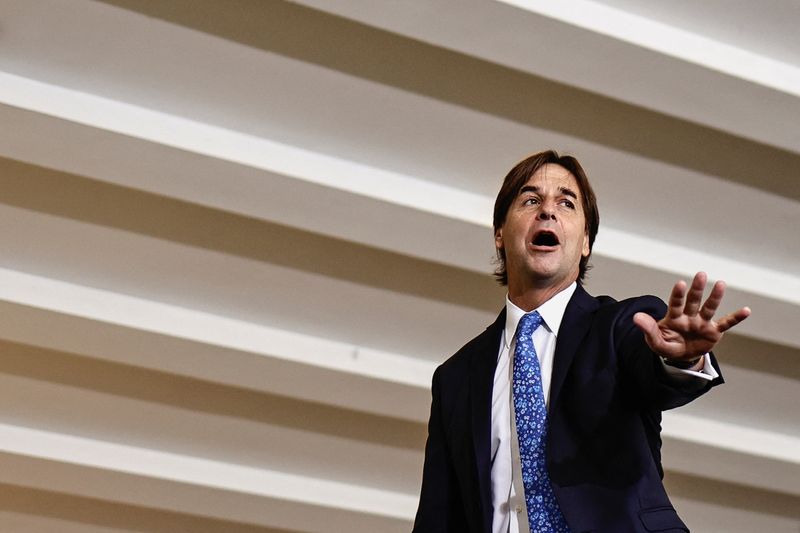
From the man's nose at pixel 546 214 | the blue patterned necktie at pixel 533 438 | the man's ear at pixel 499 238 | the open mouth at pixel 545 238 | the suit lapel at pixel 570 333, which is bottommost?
the blue patterned necktie at pixel 533 438

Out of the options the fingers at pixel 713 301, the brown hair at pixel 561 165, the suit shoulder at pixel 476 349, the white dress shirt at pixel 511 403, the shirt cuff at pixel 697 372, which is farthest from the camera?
the brown hair at pixel 561 165

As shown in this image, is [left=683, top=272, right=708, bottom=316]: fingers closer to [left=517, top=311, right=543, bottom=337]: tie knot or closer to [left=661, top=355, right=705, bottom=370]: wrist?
[left=661, top=355, right=705, bottom=370]: wrist

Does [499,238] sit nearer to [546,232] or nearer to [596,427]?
[546,232]

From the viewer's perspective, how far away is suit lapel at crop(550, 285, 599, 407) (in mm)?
1928

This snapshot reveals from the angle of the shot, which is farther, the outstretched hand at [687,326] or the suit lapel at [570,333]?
the suit lapel at [570,333]

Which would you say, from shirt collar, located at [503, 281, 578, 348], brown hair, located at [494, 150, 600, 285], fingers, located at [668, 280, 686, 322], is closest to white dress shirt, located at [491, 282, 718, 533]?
shirt collar, located at [503, 281, 578, 348]

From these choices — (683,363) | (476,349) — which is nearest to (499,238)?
(476,349)

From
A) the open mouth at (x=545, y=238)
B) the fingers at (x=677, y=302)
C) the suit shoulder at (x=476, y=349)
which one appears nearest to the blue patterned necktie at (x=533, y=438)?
the suit shoulder at (x=476, y=349)

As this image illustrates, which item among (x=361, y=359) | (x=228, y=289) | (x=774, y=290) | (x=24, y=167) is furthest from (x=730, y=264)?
(x=24, y=167)

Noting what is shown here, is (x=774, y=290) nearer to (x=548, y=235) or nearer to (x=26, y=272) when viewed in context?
(x=548, y=235)

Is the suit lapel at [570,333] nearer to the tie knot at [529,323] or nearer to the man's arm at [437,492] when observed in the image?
the tie knot at [529,323]

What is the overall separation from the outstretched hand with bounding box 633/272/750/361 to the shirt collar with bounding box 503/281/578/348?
1.18ft

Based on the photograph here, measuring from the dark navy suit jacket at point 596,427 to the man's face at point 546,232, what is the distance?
0.28 ft

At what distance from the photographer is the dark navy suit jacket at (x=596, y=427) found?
180 centimetres
